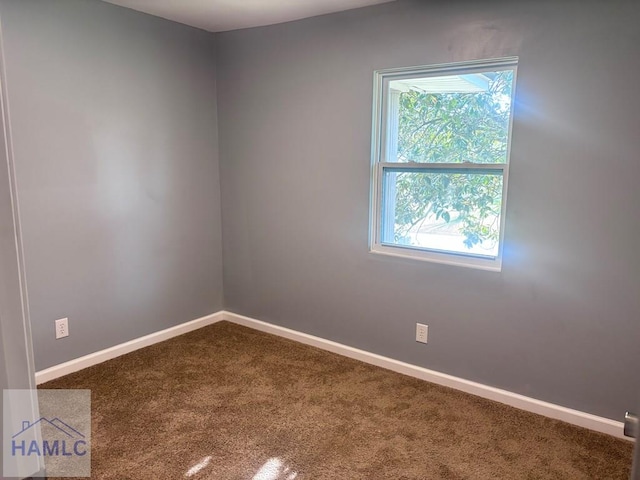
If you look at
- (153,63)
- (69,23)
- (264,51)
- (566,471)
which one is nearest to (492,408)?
(566,471)

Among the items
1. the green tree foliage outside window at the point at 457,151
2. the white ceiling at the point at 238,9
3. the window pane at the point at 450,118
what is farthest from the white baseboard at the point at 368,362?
the white ceiling at the point at 238,9

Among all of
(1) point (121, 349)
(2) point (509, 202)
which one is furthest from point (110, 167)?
(2) point (509, 202)

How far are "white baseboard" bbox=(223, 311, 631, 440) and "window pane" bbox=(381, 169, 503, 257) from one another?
0.80m

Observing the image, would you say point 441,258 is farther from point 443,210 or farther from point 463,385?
point 463,385

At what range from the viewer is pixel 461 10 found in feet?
8.33

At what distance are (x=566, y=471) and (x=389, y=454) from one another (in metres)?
0.79

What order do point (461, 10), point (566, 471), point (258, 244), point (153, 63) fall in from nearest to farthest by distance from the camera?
1. point (566, 471)
2. point (461, 10)
3. point (153, 63)
4. point (258, 244)

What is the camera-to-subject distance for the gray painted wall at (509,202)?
227 centimetres

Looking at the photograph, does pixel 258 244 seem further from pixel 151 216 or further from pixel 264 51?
pixel 264 51

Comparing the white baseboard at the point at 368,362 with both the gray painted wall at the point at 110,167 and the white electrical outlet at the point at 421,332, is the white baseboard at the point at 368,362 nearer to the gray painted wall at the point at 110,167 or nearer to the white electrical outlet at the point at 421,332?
the gray painted wall at the point at 110,167

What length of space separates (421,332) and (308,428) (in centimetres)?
98

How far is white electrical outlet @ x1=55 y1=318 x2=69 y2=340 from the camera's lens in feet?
9.48

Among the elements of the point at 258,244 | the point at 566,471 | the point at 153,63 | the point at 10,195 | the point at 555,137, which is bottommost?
the point at 566,471

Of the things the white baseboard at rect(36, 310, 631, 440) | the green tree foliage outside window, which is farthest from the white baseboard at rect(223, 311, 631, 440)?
the green tree foliage outside window
